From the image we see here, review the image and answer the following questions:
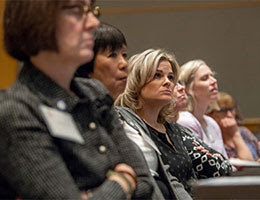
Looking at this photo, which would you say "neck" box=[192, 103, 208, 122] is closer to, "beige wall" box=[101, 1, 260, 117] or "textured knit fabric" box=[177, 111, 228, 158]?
"textured knit fabric" box=[177, 111, 228, 158]

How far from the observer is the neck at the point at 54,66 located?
5.10 feet

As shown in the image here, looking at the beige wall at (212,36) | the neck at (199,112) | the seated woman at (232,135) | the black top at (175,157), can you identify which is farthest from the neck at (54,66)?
the beige wall at (212,36)

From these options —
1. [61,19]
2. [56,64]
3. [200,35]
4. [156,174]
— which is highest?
[61,19]

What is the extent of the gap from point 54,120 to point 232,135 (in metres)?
4.40

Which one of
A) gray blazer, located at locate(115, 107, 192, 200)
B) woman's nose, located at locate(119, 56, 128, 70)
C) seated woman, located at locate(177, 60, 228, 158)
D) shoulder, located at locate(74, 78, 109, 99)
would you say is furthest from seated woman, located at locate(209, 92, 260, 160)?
shoulder, located at locate(74, 78, 109, 99)

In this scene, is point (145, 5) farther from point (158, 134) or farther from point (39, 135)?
point (39, 135)

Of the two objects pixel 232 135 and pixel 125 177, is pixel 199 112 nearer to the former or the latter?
pixel 232 135

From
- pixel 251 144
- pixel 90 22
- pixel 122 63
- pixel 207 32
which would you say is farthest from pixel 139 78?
pixel 207 32

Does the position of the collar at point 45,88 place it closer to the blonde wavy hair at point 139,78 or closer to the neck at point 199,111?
the blonde wavy hair at point 139,78

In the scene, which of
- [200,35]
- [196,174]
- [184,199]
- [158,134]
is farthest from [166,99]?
[200,35]

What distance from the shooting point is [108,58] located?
259cm

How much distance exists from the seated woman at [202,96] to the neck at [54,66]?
2.98 m

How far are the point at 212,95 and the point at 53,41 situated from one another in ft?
11.7

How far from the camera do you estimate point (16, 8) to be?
4.95ft
